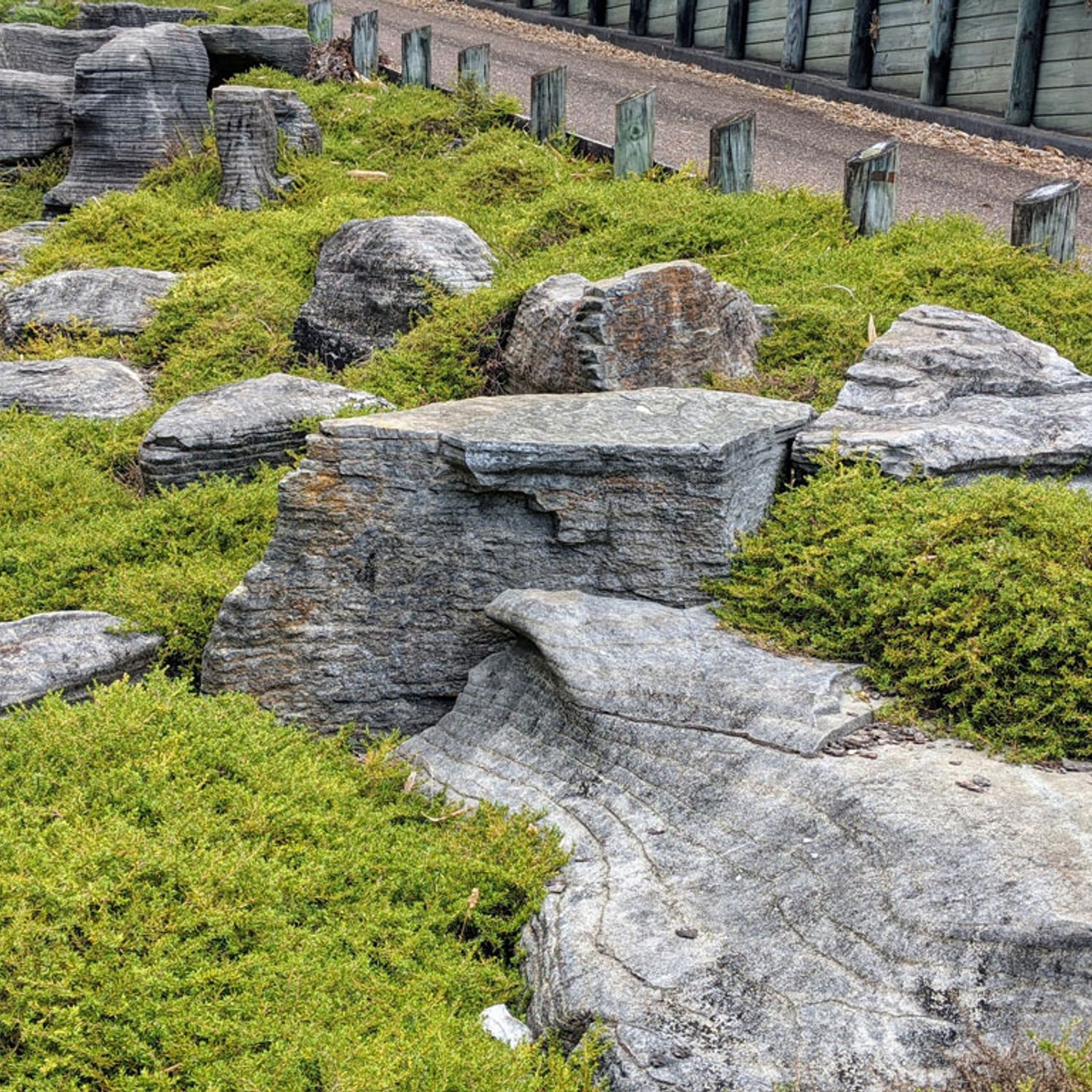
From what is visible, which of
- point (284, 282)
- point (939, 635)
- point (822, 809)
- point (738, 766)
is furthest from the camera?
point (284, 282)

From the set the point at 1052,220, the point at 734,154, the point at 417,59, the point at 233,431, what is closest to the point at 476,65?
the point at 417,59

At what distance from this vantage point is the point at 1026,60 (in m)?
11.8

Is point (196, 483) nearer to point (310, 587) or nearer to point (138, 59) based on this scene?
point (310, 587)

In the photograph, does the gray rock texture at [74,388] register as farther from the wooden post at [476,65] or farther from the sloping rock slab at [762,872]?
the wooden post at [476,65]

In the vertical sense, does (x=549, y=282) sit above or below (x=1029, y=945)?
above

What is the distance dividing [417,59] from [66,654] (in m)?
10.6

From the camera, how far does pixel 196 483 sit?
7051 millimetres

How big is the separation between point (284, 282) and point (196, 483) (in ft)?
10.5

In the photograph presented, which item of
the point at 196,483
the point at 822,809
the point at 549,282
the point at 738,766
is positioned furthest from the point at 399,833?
the point at 549,282

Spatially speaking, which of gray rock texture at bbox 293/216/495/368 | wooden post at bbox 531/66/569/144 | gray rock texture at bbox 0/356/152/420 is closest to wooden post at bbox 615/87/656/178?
wooden post at bbox 531/66/569/144

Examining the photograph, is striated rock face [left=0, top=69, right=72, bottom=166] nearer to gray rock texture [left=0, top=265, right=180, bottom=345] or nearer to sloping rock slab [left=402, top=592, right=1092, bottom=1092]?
gray rock texture [left=0, top=265, right=180, bottom=345]

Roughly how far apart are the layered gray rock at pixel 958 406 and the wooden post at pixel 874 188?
6.98ft

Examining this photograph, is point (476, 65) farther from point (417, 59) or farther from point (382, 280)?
point (382, 280)

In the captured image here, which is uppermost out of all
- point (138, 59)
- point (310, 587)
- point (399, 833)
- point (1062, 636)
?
point (138, 59)
